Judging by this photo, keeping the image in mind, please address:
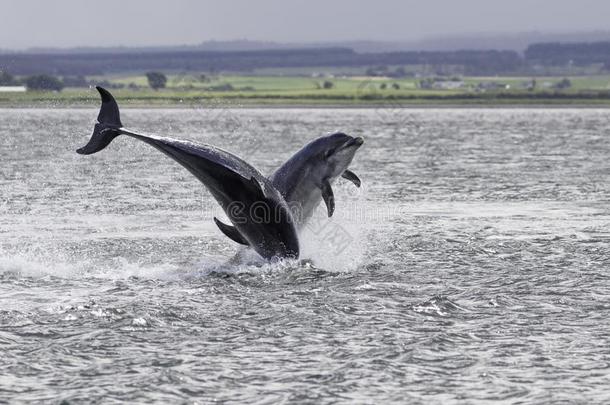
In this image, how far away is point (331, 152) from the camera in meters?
21.9

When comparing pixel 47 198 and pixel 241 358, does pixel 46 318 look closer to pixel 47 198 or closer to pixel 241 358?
pixel 241 358

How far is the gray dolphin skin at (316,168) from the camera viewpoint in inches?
861

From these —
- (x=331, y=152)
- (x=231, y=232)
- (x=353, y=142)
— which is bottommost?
(x=231, y=232)

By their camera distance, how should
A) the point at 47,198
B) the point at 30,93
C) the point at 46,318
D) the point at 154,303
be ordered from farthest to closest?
the point at 30,93 → the point at 47,198 → the point at 154,303 → the point at 46,318

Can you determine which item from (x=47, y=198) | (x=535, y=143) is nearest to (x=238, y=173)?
(x=47, y=198)

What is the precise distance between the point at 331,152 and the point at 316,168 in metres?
0.41

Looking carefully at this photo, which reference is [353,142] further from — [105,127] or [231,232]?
[105,127]

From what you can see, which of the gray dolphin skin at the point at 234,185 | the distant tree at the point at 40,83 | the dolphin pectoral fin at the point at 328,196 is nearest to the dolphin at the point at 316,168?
the dolphin pectoral fin at the point at 328,196

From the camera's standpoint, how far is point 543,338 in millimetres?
16016

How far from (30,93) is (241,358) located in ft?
624

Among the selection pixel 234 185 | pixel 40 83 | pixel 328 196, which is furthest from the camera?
pixel 40 83

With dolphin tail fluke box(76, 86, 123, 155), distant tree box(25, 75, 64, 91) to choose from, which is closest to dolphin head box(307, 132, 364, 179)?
dolphin tail fluke box(76, 86, 123, 155)

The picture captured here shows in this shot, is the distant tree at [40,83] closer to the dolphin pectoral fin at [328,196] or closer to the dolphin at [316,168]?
the dolphin at [316,168]

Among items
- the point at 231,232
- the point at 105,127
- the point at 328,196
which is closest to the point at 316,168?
the point at 328,196
